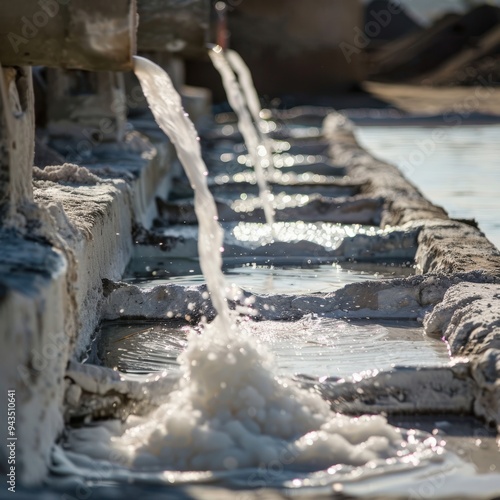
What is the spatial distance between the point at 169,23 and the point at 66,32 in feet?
14.5

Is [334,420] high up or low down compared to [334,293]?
down

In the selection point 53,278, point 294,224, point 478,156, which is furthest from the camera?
point 478,156

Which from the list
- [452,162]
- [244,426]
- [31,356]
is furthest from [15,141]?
[452,162]

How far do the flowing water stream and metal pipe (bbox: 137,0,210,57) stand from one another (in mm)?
4780

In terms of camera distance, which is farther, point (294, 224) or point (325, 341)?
point (294, 224)

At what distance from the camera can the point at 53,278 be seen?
2752 mm

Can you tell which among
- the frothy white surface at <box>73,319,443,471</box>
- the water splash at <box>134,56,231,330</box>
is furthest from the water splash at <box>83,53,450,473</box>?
Result: the water splash at <box>134,56,231,330</box>

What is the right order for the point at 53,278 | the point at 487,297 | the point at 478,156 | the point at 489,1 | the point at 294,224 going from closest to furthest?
1. the point at 53,278
2. the point at 487,297
3. the point at 294,224
4. the point at 478,156
5. the point at 489,1

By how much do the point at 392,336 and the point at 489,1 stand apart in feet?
124

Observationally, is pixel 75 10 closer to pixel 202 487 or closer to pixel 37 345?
pixel 37 345

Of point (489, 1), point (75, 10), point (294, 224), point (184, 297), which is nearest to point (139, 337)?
point (184, 297)

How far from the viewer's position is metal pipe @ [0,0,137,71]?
129 inches

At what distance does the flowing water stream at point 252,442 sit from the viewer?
261cm

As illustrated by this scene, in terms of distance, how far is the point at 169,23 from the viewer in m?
7.68
